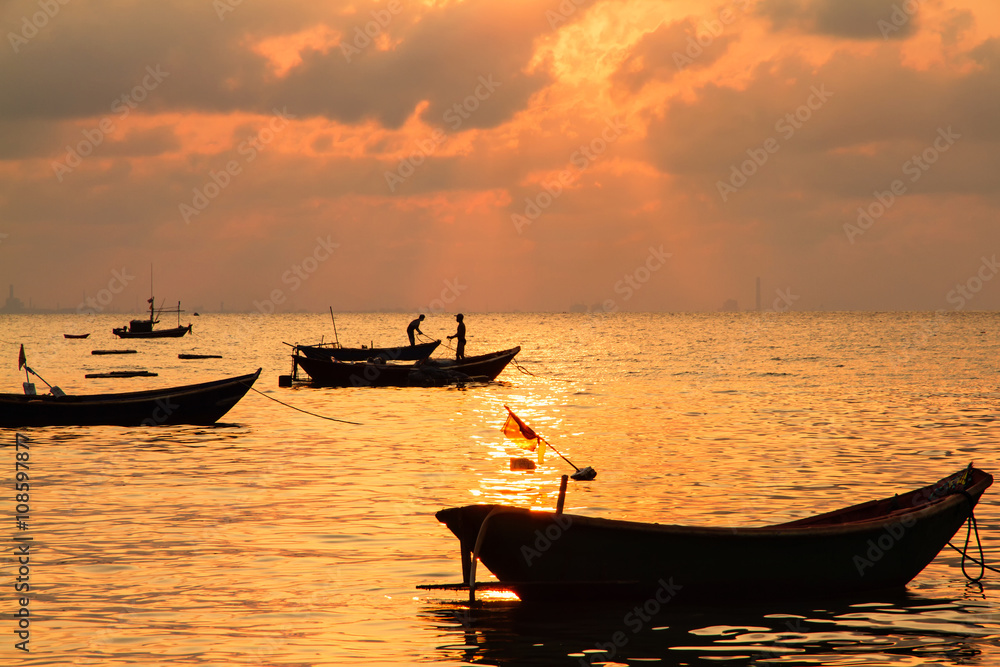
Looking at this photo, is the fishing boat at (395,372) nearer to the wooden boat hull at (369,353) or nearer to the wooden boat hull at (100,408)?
the wooden boat hull at (369,353)

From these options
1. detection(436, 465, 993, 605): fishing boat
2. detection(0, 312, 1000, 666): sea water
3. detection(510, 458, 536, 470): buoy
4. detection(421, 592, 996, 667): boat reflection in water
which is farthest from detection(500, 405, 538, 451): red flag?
detection(421, 592, 996, 667): boat reflection in water

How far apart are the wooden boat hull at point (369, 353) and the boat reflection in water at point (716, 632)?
38015mm

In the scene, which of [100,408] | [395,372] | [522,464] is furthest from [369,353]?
[522,464]

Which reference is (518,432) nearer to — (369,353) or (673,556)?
(673,556)

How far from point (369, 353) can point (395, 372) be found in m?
8.85

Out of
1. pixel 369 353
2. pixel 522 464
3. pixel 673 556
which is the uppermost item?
pixel 369 353

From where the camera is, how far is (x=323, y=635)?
31.8 ft

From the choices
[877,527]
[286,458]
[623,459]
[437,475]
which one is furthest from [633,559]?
[286,458]

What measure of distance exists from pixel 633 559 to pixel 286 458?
13525 mm

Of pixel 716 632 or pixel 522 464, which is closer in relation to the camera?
pixel 716 632

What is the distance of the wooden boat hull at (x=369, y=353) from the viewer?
48.8 metres

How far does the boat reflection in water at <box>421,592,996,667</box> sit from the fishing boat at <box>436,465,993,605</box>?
0.22 metres

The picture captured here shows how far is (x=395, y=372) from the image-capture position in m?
44.0

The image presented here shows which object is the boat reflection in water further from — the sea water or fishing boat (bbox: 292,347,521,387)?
fishing boat (bbox: 292,347,521,387)
